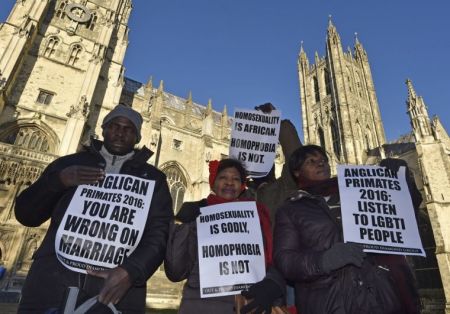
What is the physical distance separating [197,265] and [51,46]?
21.9 meters

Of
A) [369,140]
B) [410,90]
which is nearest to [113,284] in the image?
[410,90]

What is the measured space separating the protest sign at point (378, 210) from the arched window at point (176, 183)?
61.1 feet

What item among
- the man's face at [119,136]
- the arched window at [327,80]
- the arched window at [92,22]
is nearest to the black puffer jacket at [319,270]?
the man's face at [119,136]

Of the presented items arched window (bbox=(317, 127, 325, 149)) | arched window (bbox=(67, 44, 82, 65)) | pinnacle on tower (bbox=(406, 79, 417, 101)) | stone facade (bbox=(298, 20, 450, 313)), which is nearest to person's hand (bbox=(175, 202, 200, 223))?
stone facade (bbox=(298, 20, 450, 313))

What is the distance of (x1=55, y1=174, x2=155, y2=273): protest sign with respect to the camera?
81.4 inches

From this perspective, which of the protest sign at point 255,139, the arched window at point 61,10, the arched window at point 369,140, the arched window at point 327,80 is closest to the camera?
the protest sign at point 255,139

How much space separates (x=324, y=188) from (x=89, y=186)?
2.18 m

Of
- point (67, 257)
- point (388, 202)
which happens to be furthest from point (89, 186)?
point (388, 202)

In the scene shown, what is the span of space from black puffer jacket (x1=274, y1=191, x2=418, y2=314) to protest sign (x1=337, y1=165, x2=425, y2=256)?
0.13m

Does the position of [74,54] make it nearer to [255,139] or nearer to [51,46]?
[51,46]

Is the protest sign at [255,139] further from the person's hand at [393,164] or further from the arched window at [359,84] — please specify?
the arched window at [359,84]

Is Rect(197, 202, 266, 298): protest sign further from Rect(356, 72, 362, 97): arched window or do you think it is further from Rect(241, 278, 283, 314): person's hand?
Rect(356, 72, 362, 97): arched window

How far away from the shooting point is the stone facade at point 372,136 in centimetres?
1827

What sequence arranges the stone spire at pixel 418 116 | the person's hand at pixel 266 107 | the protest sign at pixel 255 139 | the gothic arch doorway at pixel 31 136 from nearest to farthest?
1. the protest sign at pixel 255 139
2. the person's hand at pixel 266 107
3. the gothic arch doorway at pixel 31 136
4. the stone spire at pixel 418 116
